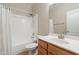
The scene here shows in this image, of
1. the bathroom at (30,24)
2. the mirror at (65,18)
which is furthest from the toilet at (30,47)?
the mirror at (65,18)

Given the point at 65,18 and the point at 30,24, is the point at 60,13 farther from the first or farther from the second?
the point at 30,24

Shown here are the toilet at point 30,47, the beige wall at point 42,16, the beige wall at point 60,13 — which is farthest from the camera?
the toilet at point 30,47

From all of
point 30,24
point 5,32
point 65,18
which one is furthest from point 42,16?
point 5,32

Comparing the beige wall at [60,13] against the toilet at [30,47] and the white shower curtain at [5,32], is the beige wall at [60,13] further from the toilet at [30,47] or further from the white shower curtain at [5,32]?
the white shower curtain at [5,32]

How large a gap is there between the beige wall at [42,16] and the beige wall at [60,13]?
141mm

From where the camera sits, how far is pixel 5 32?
1884mm

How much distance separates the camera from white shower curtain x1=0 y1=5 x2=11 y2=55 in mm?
1805

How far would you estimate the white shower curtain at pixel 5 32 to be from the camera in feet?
5.92

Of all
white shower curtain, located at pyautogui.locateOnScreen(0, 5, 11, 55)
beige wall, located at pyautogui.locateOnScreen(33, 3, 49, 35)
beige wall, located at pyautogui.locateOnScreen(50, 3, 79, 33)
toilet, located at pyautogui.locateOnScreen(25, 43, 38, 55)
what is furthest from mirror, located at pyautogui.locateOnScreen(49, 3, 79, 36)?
white shower curtain, located at pyautogui.locateOnScreen(0, 5, 11, 55)

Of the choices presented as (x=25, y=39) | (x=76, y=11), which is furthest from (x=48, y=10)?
(x=25, y=39)

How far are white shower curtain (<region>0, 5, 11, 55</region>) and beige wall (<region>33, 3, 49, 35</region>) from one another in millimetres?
690

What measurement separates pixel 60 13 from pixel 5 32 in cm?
139

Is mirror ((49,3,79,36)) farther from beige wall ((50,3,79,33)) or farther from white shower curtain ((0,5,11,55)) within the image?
white shower curtain ((0,5,11,55))

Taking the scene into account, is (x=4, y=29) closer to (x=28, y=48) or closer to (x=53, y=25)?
(x=28, y=48)
